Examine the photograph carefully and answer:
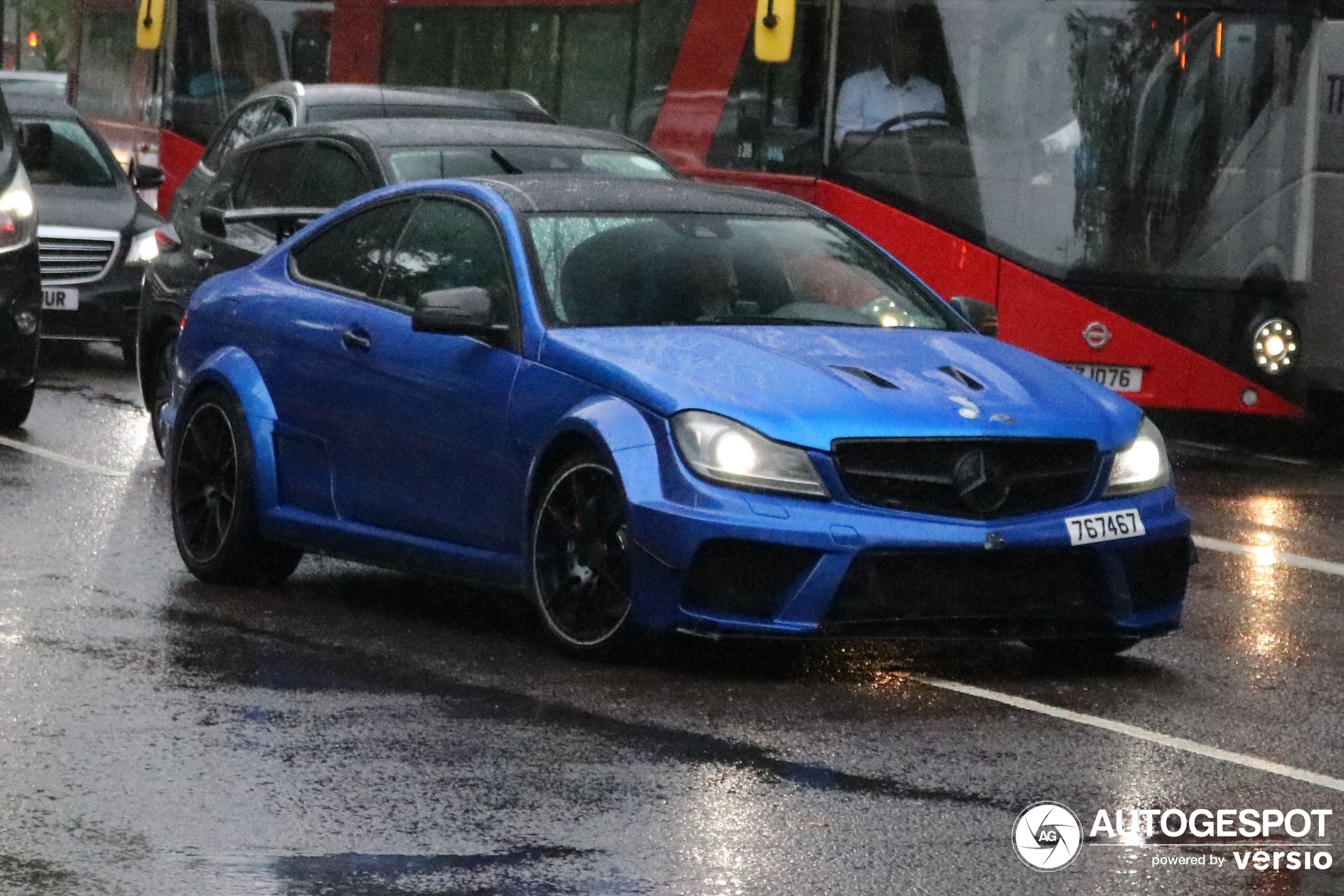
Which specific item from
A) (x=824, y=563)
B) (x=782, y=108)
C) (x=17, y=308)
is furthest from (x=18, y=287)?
(x=824, y=563)

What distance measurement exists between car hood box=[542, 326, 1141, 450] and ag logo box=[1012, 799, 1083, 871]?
1772mm

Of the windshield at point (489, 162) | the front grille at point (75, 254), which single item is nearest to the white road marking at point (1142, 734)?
the windshield at point (489, 162)

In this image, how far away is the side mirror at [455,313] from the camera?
9125 mm

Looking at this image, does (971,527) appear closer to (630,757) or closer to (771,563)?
(771,563)

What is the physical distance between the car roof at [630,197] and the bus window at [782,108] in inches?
300

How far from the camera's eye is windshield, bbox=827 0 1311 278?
16688 millimetres

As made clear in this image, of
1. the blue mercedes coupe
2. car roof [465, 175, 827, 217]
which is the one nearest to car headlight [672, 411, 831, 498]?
the blue mercedes coupe

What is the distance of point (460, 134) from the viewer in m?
13.2

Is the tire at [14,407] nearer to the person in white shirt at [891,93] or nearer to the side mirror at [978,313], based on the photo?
the person in white shirt at [891,93]

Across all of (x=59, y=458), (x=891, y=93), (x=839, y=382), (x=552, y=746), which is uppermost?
(x=891, y=93)

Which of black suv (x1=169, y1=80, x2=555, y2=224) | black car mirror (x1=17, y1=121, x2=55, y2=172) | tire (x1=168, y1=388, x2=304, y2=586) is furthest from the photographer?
black car mirror (x1=17, y1=121, x2=55, y2=172)

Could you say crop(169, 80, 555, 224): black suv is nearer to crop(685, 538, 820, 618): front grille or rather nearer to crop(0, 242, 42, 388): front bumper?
crop(0, 242, 42, 388): front bumper

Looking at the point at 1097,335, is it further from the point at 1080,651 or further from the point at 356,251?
the point at 1080,651

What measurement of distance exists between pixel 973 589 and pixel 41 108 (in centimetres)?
1406
